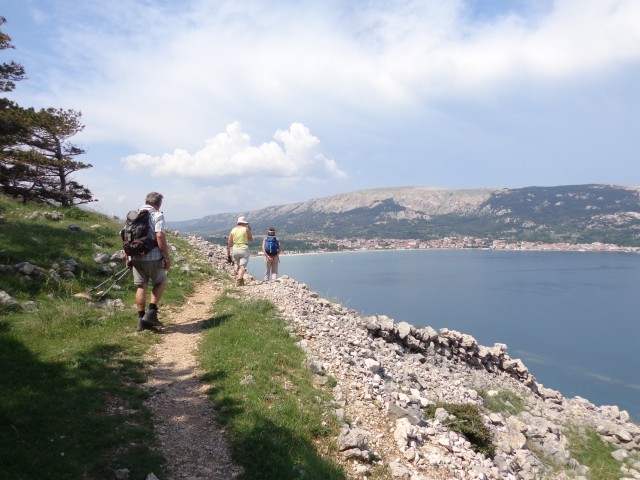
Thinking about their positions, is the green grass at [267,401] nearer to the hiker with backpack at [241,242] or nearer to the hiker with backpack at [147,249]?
the hiker with backpack at [147,249]

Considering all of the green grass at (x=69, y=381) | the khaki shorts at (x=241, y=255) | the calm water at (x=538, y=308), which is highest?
the khaki shorts at (x=241, y=255)

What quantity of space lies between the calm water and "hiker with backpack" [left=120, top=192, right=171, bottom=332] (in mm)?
9746

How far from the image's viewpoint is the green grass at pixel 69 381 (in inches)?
197

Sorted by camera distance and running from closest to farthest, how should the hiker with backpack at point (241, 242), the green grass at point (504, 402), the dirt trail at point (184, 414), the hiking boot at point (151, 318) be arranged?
the dirt trail at point (184, 414) < the hiking boot at point (151, 318) < the green grass at point (504, 402) < the hiker with backpack at point (241, 242)

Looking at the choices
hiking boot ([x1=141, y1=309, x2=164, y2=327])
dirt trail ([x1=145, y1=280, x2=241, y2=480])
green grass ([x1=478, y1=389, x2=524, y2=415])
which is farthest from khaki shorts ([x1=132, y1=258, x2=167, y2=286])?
green grass ([x1=478, y1=389, x2=524, y2=415])

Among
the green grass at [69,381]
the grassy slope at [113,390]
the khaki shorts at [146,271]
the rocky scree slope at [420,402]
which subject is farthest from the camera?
the khaki shorts at [146,271]

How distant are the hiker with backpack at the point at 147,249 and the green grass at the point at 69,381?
2.65 feet

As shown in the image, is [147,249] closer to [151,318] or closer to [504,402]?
[151,318]

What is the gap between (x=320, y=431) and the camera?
6.88m

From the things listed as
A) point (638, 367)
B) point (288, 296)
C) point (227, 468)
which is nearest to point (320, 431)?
point (227, 468)

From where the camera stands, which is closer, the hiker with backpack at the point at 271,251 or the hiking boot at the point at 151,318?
the hiking boot at the point at 151,318

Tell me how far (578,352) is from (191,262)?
75.5 metres

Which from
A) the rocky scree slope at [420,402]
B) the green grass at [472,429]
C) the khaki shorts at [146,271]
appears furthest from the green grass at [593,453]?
the khaki shorts at [146,271]

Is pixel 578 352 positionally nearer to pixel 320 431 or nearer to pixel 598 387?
pixel 598 387
